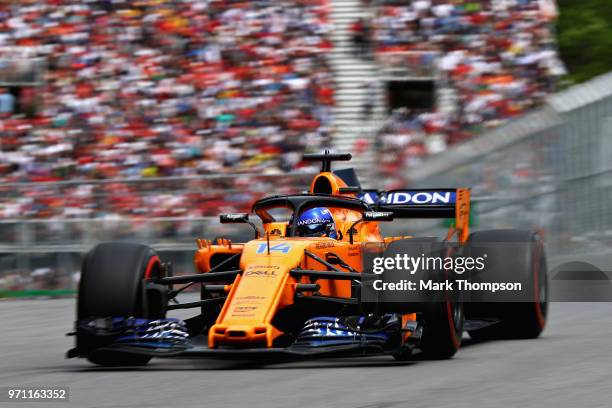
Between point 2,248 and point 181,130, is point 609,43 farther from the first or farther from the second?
point 2,248

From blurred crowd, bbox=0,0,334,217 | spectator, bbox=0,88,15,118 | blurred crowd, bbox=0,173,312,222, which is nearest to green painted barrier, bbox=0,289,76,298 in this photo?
blurred crowd, bbox=0,173,312,222

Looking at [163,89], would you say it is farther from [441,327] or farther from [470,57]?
[441,327]

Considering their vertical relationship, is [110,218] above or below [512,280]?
below

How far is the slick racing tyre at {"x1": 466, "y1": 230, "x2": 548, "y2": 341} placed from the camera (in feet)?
36.8

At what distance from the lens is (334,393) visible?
24.4 ft

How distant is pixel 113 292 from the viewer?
360 inches

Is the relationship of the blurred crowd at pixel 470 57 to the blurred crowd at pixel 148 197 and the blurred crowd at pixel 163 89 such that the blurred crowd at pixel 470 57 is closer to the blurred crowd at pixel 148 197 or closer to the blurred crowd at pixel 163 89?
the blurred crowd at pixel 163 89

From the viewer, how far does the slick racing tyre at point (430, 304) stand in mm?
8984

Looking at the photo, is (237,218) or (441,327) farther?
(237,218)

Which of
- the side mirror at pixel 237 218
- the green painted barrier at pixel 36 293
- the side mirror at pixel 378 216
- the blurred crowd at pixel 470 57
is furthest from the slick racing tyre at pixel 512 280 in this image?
the green painted barrier at pixel 36 293

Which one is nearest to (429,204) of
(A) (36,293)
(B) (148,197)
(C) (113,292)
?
(C) (113,292)

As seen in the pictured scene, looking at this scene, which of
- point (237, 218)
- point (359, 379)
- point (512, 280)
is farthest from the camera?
point (512, 280)

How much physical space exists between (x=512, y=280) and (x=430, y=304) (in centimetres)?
237

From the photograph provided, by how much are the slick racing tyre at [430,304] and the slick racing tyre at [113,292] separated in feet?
6.06
